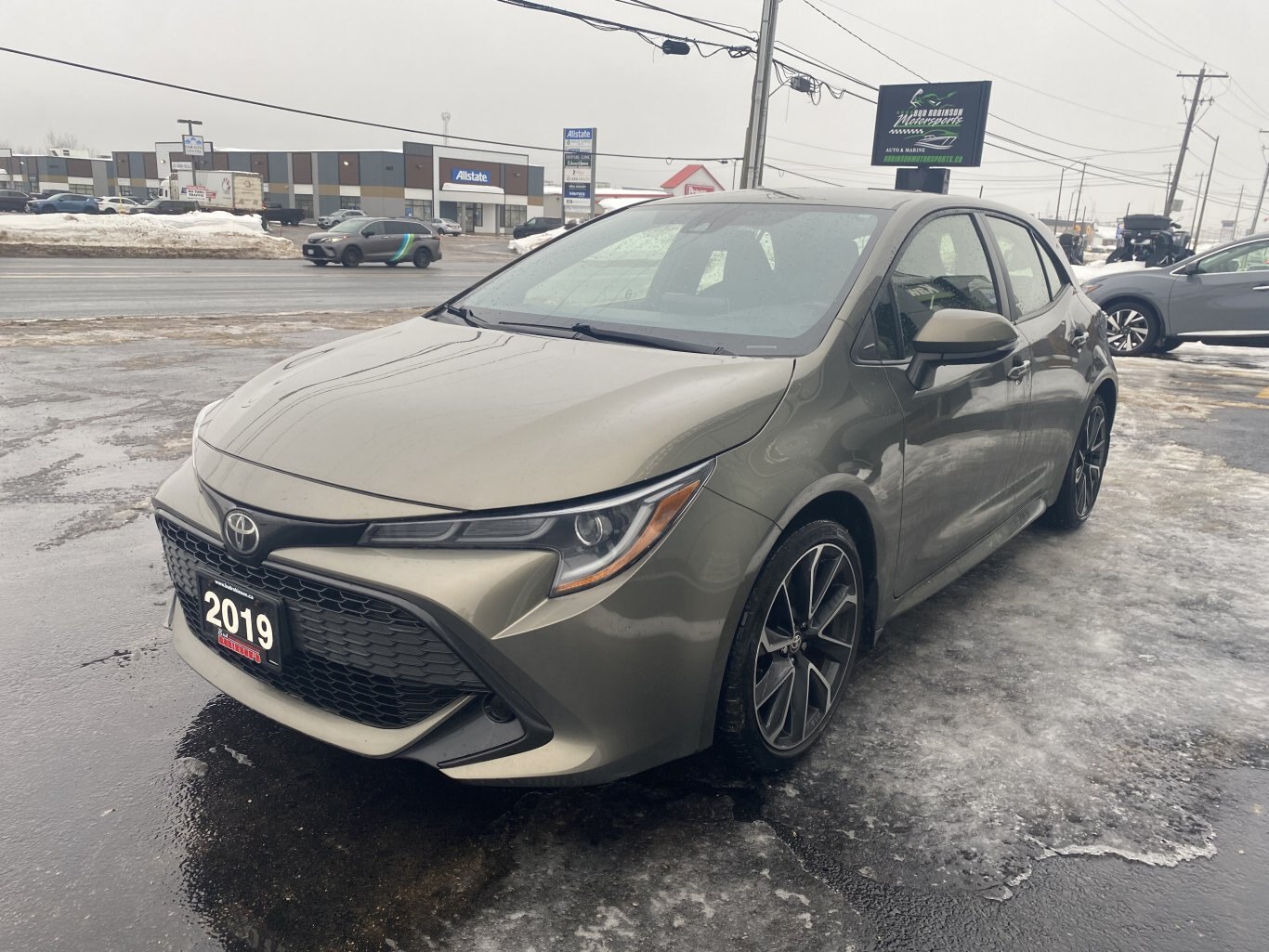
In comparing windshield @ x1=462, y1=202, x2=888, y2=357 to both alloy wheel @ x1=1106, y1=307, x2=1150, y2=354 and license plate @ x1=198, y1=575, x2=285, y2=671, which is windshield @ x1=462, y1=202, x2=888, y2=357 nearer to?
license plate @ x1=198, y1=575, x2=285, y2=671

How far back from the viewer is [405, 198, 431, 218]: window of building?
85438 millimetres

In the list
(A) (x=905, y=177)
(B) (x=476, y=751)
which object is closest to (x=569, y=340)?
(B) (x=476, y=751)

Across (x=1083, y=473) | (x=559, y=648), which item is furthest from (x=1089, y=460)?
(x=559, y=648)

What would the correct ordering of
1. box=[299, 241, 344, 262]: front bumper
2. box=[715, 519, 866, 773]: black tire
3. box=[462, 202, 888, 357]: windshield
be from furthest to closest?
box=[299, 241, 344, 262]: front bumper → box=[462, 202, 888, 357]: windshield → box=[715, 519, 866, 773]: black tire

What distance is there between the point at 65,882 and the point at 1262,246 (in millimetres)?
13383

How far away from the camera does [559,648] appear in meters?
2.08

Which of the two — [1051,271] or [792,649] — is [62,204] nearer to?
[1051,271]

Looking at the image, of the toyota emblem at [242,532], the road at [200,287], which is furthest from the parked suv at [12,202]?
the toyota emblem at [242,532]

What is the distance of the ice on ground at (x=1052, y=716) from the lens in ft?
8.21

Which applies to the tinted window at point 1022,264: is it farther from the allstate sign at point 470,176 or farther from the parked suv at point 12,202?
the allstate sign at point 470,176

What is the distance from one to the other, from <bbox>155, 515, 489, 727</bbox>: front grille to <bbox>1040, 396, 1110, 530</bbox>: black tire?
360 centimetres

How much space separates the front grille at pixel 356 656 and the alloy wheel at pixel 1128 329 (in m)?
12.3

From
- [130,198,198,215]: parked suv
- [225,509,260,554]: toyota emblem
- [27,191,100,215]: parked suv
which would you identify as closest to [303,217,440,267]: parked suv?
[225,509,260,554]: toyota emblem

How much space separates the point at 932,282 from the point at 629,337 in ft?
3.86
